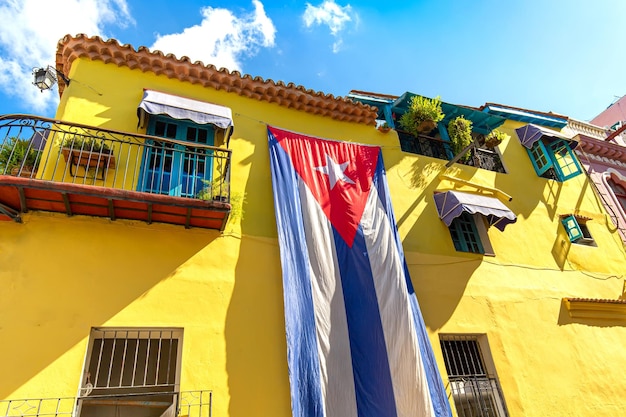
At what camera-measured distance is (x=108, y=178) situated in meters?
5.79

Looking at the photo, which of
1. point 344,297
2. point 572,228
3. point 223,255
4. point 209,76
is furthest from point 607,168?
point 223,255

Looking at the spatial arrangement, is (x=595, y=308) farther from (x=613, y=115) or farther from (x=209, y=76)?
(x=613, y=115)

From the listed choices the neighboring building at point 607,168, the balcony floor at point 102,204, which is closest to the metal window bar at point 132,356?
the balcony floor at point 102,204

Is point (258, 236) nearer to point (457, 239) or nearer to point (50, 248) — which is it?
point (50, 248)

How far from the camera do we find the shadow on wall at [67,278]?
4359 mm

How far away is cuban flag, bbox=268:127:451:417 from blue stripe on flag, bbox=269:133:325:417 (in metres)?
0.01

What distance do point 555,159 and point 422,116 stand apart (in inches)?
166

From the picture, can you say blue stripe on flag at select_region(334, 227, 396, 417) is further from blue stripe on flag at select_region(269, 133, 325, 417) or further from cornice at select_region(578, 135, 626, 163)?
cornice at select_region(578, 135, 626, 163)

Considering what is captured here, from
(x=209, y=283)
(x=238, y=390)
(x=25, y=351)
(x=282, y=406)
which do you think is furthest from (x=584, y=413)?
(x=25, y=351)

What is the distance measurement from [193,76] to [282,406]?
6068mm

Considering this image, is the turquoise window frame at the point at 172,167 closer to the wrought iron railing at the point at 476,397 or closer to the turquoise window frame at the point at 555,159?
the wrought iron railing at the point at 476,397

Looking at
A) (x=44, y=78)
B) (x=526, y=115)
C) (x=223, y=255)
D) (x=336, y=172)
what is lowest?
(x=223, y=255)

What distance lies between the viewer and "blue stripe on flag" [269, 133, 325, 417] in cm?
502

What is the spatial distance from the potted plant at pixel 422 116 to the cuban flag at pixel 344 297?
2.50 metres
